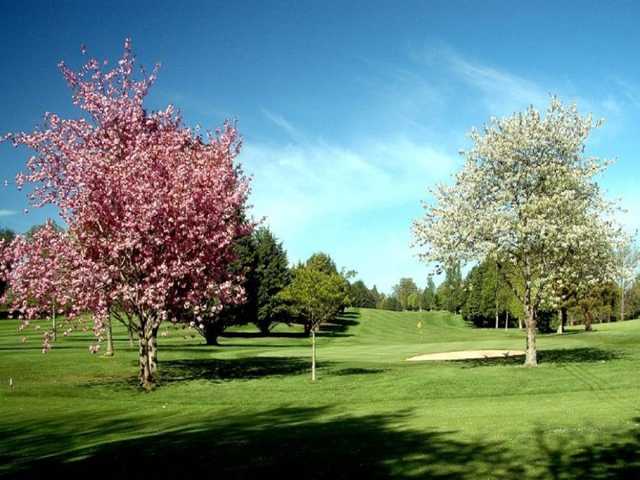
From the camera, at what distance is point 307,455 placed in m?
13.3

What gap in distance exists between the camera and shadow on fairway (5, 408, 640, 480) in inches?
448

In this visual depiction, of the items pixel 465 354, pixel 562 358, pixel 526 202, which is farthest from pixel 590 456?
pixel 465 354

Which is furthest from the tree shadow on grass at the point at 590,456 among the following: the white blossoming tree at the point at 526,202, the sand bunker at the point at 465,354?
the sand bunker at the point at 465,354

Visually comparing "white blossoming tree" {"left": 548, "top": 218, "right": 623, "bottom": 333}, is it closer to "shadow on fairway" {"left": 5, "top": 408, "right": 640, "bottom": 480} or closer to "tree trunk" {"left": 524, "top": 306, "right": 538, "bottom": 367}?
"tree trunk" {"left": 524, "top": 306, "right": 538, "bottom": 367}

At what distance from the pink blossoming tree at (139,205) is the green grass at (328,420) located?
474 cm

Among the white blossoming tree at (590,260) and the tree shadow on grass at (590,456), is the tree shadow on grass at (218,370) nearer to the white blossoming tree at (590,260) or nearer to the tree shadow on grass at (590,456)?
the white blossoming tree at (590,260)

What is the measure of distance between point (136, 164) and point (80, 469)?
1903 cm

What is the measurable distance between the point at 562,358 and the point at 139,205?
27323 millimetres

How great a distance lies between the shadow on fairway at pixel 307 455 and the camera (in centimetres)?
1138

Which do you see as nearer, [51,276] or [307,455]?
[307,455]

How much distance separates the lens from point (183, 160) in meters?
32.0

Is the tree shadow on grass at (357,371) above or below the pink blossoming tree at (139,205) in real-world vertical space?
below

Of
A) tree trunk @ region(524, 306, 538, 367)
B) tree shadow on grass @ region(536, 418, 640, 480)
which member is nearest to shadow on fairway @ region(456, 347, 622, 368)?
tree trunk @ region(524, 306, 538, 367)

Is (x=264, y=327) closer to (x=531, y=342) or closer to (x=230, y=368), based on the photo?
(x=230, y=368)
